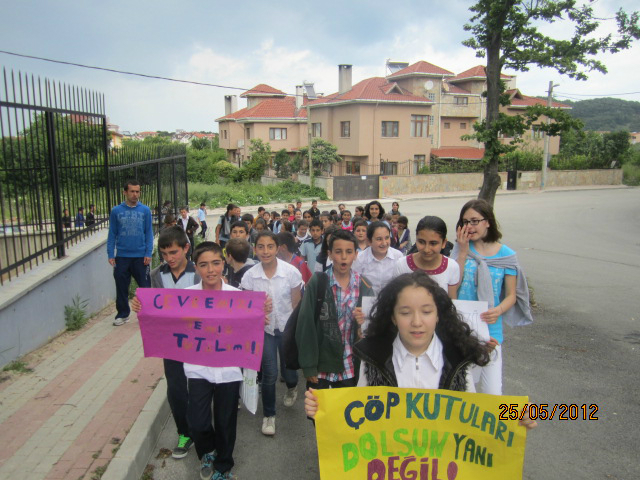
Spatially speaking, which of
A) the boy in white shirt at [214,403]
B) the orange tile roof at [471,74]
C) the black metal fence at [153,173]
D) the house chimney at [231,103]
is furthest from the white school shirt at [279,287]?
the house chimney at [231,103]

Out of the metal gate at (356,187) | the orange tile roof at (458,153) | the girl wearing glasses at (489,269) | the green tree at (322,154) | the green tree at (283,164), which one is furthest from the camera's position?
the orange tile roof at (458,153)

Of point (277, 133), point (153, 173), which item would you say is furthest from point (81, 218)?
point (277, 133)

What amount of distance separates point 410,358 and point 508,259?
159cm

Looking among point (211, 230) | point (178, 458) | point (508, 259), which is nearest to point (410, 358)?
point (508, 259)

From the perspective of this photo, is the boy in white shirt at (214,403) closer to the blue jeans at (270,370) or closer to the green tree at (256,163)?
the blue jeans at (270,370)

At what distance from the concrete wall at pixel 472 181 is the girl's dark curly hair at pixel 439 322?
109 feet

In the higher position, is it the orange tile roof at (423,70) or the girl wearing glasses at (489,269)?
the orange tile roof at (423,70)

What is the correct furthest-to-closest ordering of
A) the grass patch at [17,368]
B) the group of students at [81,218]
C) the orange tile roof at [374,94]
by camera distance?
the orange tile roof at [374,94] < the group of students at [81,218] < the grass patch at [17,368]

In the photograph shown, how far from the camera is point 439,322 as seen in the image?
2.65 m

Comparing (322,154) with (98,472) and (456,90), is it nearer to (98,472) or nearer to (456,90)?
(456,90)

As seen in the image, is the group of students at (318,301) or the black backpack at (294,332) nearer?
the group of students at (318,301)

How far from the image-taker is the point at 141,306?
3.73 m

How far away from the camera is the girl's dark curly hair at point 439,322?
2.56m

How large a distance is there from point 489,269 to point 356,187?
108ft
